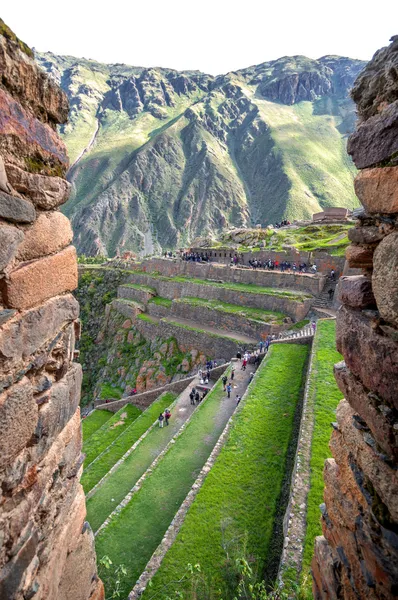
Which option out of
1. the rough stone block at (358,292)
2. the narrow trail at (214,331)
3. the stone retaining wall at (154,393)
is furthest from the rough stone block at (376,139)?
the narrow trail at (214,331)

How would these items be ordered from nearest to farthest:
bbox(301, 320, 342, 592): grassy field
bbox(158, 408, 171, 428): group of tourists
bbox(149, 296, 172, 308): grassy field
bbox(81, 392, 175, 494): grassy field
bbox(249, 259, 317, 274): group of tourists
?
1. bbox(301, 320, 342, 592): grassy field
2. bbox(81, 392, 175, 494): grassy field
3. bbox(158, 408, 171, 428): group of tourists
4. bbox(249, 259, 317, 274): group of tourists
5. bbox(149, 296, 172, 308): grassy field

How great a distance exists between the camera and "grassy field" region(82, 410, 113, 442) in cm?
2208

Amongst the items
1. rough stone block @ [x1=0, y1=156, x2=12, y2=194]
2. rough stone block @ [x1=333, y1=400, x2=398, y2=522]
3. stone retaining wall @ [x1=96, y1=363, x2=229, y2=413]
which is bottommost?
stone retaining wall @ [x1=96, y1=363, x2=229, y2=413]

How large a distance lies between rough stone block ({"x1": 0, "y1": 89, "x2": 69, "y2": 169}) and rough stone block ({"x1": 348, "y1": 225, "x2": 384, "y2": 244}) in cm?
297

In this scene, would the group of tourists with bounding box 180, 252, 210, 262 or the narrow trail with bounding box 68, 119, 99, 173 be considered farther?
the narrow trail with bounding box 68, 119, 99, 173

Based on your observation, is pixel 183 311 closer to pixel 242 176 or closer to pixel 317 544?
pixel 317 544

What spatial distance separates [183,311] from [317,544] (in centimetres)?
2626

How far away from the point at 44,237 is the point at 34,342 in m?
0.94

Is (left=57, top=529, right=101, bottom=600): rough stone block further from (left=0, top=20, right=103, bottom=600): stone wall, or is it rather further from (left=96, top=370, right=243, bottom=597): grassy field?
(left=96, top=370, right=243, bottom=597): grassy field

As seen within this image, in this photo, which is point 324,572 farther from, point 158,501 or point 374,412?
point 158,501

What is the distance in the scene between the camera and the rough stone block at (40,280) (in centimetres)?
270

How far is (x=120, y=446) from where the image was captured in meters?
17.0

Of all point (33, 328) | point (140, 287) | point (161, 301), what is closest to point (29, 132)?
point (33, 328)

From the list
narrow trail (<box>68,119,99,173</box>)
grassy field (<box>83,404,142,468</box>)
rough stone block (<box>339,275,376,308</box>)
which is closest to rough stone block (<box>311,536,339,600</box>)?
rough stone block (<box>339,275,376,308</box>)
